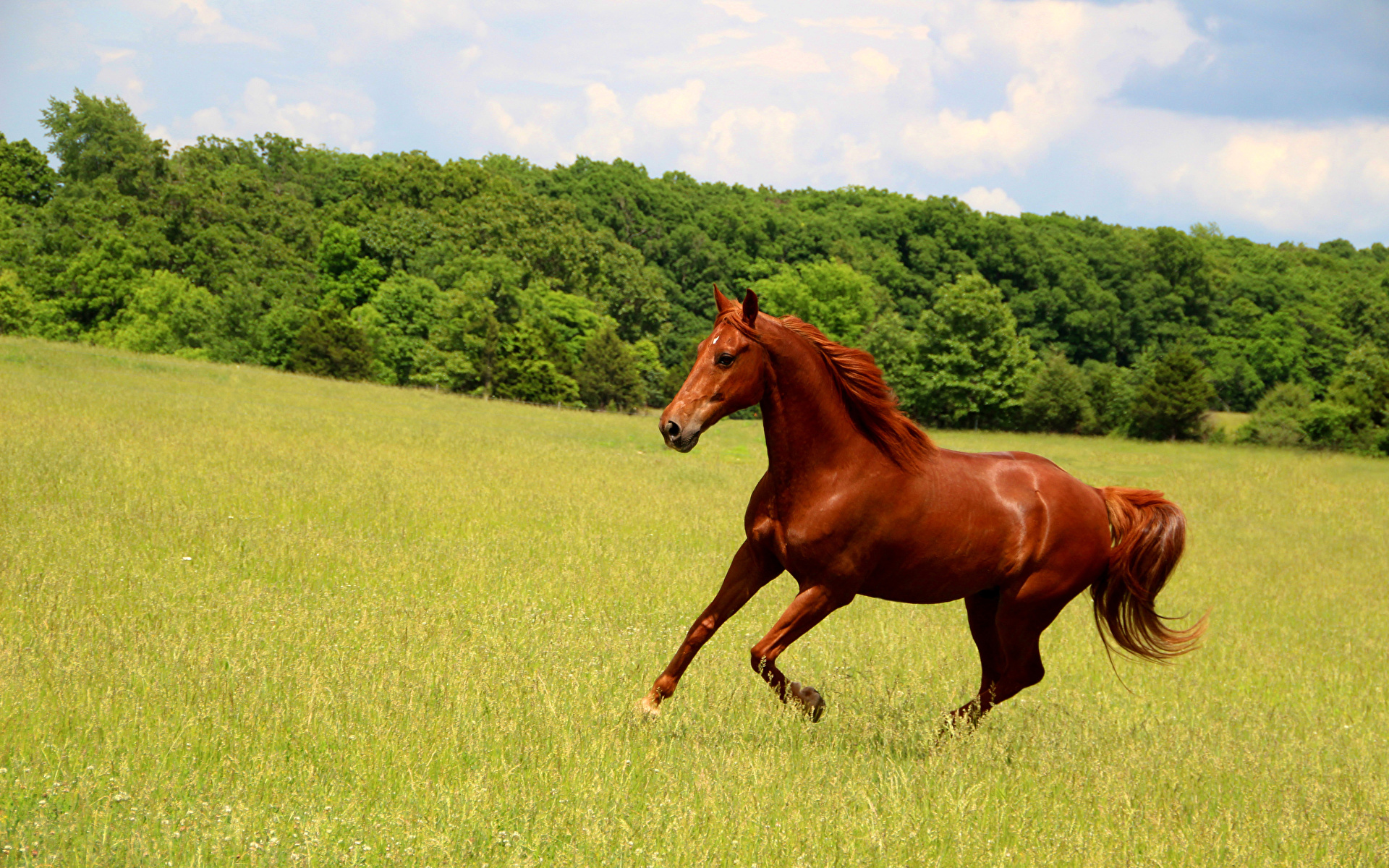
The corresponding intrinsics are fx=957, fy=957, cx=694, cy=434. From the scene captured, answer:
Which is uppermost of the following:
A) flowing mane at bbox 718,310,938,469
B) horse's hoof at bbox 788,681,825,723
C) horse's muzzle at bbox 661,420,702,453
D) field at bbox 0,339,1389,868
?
flowing mane at bbox 718,310,938,469

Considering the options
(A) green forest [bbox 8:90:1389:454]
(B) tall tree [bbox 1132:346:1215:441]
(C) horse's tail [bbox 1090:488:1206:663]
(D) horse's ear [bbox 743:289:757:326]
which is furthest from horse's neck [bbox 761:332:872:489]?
(B) tall tree [bbox 1132:346:1215:441]

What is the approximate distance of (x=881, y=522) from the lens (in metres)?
5.42

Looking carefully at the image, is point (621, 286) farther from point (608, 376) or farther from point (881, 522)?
point (881, 522)

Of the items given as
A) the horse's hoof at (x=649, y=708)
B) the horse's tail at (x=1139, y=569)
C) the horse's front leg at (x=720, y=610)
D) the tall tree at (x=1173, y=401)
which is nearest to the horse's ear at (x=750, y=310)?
the horse's front leg at (x=720, y=610)

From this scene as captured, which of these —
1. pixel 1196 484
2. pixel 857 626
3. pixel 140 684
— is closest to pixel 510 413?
pixel 1196 484

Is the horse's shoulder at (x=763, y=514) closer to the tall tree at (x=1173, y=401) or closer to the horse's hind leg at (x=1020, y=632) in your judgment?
the horse's hind leg at (x=1020, y=632)

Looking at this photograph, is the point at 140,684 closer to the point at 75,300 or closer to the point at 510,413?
the point at 510,413

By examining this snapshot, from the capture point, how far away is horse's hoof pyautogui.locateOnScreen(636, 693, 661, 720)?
17.2 ft

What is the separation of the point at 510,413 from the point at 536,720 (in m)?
33.7

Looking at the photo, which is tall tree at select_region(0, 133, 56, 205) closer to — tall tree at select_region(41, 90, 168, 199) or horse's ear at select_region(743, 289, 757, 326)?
tall tree at select_region(41, 90, 168, 199)

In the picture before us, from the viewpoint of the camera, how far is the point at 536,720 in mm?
5258

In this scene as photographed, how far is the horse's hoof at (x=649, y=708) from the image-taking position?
5.24 meters

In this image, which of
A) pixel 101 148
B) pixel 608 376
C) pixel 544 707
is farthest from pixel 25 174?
pixel 544 707

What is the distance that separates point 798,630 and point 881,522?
78 centimetres
